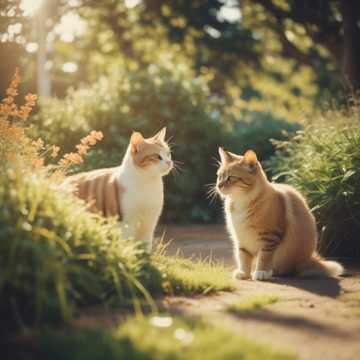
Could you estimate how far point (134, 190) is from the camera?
5.05 meters

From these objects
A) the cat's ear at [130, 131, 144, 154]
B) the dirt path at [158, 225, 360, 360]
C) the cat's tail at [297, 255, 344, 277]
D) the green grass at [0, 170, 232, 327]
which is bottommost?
the cat's tail at [297, 255, 344, 277]

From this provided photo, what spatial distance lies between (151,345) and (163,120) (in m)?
7.41

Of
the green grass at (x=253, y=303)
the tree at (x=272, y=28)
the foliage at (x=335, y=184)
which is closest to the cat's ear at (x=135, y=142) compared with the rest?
the green grass at (x=253, y=303)

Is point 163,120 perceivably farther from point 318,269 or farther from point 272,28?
point 272,28

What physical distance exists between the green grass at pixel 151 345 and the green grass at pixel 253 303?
0.72 metres

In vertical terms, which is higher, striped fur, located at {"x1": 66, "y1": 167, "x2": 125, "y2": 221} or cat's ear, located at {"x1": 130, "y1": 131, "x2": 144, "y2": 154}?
cat's ear, located at {"x1": 130, "y1": 131, "x2": 144, "y2": 154}

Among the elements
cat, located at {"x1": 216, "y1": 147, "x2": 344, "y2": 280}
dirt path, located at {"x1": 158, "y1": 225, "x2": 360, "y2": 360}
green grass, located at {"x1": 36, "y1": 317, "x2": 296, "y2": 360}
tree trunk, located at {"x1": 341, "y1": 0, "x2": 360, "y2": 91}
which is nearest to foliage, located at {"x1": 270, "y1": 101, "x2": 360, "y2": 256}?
dirt path, located at {"x1": 158, "y1": 225, "x2": 360, "y2": 360}

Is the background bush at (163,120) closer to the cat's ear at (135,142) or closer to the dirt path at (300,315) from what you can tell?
the cat's ear at (135,142)

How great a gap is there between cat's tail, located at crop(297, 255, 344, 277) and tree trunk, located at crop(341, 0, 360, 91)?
694 cm

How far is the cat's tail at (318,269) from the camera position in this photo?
5219mm

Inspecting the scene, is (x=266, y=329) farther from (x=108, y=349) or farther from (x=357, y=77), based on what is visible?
(x=357, y=77)

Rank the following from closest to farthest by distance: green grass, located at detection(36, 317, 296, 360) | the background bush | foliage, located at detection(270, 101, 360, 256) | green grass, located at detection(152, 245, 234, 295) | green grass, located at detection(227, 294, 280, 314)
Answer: green grass, located at detection(36, 317, 296, 360) → green grass, located at detection(227, 294, 280, 314) → green grass, located at detection(152, 245, 234, 295) → foliage, located at detection(270, 101, 360, 256) → the background bush

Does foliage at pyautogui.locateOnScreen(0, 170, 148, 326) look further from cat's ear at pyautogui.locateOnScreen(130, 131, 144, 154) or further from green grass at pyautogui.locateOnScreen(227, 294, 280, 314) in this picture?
cat's ear at pyautogui.locateOnScreen(130, 131, 144, 154)

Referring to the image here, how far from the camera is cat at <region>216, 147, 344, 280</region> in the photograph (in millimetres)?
5223
